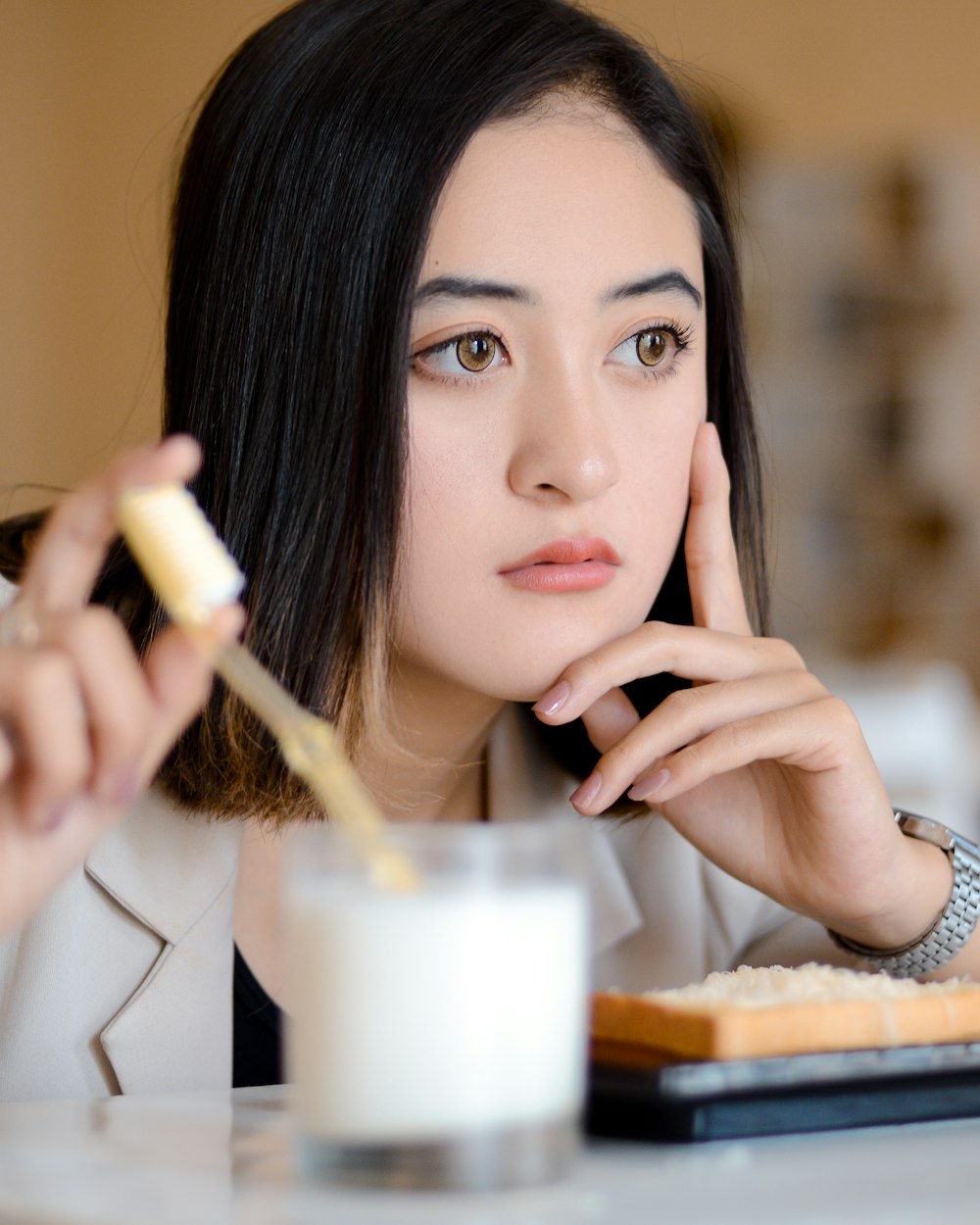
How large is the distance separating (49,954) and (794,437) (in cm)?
358

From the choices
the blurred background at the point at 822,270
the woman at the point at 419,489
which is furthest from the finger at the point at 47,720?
the blurred background at the point at 822,270

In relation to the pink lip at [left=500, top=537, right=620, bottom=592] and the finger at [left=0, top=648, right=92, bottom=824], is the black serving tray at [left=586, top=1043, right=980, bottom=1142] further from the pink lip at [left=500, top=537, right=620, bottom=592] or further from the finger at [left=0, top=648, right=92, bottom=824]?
the pink lip at [left=500, top=537, right=620, bottom=592]

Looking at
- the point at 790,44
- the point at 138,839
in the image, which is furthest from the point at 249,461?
the point at 790,44

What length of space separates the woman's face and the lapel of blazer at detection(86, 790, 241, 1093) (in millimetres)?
230

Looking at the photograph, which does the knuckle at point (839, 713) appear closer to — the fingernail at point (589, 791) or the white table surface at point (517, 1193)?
the fingernail at point (589, 791)

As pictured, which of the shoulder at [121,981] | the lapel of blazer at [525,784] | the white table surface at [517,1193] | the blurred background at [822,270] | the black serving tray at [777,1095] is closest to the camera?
the white table surface at [517,1193]

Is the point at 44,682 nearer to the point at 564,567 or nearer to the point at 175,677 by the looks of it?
the point at 175,677

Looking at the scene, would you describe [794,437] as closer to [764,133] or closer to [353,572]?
[764,133]

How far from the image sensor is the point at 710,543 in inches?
50.6

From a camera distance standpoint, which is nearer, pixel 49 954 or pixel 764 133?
pixel 49 954

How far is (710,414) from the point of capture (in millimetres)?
1406

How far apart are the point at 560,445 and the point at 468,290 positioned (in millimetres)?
130

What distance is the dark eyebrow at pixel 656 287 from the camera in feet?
3.65

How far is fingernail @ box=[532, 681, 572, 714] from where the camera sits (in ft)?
3.63
